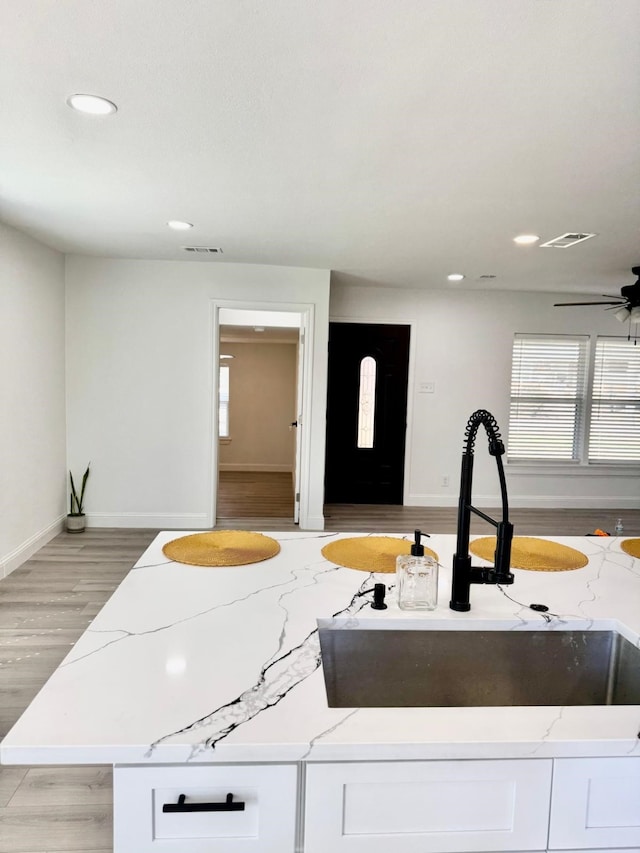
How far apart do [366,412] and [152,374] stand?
94.8 inches

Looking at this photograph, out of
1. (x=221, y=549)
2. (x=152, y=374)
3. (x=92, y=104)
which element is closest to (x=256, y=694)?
(x=221, y=549)

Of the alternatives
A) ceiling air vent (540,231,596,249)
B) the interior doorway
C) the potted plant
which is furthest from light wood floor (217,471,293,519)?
ceiling air vent (540,231,596,249)

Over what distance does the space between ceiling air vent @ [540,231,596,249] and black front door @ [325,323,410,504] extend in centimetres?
225

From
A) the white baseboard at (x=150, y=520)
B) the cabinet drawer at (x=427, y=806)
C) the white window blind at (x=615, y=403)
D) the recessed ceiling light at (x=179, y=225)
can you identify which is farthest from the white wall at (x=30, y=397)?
the white window blind at (x=615, y=403)

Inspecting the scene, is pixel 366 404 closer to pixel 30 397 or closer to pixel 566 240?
pixel 566 240

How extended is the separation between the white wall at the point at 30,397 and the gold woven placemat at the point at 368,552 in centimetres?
291

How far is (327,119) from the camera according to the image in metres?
2.01

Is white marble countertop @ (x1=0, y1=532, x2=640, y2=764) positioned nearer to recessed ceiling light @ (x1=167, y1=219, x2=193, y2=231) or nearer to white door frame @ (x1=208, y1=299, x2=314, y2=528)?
recessed ceiling light @ (x1=167, y1=219, x2=193, y2=231)

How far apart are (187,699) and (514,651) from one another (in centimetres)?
76

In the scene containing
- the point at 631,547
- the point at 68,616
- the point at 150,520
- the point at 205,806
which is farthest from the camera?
the point at 150,520

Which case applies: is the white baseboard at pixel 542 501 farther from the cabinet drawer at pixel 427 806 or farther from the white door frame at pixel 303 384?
the cabinet drawer at pixel 427 806

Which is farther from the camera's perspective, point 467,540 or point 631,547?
point 631,547

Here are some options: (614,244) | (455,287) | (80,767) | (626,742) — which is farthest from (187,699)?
(455,287)

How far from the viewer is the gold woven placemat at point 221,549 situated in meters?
1.55
